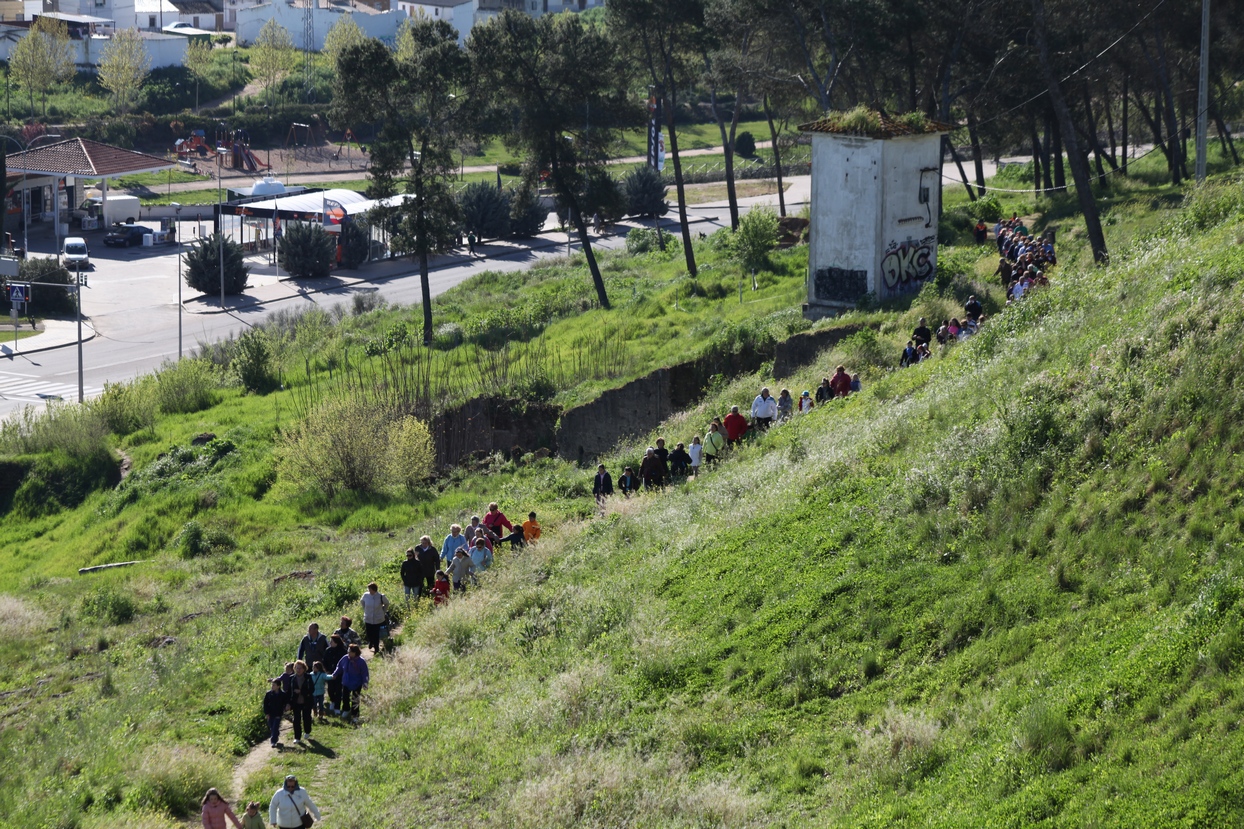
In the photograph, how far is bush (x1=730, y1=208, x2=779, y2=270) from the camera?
130ft

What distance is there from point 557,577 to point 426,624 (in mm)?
2070

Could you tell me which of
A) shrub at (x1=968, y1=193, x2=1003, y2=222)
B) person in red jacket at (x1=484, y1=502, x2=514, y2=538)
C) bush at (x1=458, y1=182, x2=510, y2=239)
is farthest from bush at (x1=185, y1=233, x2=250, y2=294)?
person in red jacket at (x1=484, y1=502, x2=514, y2=538)

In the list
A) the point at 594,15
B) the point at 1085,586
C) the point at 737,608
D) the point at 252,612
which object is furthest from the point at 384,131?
the point at 594,15

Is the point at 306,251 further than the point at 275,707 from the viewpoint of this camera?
Yes

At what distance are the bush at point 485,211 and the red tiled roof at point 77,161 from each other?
20099 mm

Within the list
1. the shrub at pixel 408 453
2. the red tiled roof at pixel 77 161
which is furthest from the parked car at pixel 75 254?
the shrub at pixel 408 453

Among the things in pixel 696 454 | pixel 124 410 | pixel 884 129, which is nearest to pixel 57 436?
pixel 124 410

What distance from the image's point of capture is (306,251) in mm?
59875

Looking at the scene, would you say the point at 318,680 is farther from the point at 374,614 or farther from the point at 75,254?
the point at 75,254

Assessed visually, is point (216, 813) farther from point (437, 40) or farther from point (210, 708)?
point (437, 40)

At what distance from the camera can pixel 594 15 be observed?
127750 mm

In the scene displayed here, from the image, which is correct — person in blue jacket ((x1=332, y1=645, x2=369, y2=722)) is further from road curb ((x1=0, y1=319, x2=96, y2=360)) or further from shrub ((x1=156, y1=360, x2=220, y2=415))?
road curb ((x1=0, y1=319, x2=96, y2=360))

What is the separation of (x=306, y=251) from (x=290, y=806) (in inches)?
2011

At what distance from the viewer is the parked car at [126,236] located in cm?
6662
